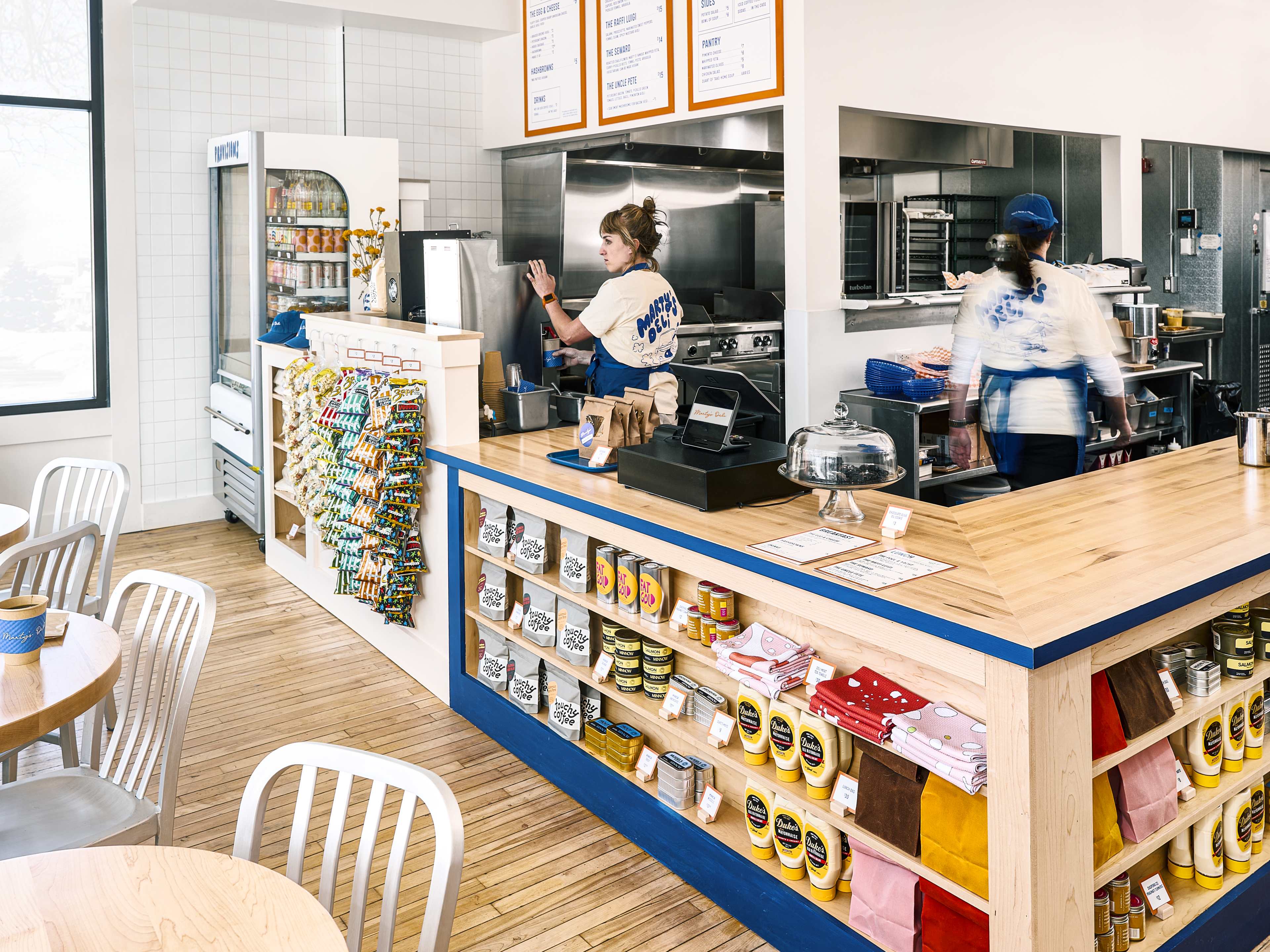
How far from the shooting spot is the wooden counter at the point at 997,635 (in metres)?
1.86

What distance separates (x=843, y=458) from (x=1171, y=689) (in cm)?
88

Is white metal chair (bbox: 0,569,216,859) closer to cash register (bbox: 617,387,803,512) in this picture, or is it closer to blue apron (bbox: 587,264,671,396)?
cash register (bbox: 617,387,803,512)

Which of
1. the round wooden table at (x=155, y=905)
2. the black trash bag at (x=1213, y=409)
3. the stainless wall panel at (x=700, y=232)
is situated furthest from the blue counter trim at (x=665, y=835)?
the black trash bag at (x=1213, y=409)

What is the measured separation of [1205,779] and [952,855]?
77cm

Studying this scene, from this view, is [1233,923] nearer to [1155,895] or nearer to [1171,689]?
[1155,895]

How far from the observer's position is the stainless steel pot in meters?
3.01

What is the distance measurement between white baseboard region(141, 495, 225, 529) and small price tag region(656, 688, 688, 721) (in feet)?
14.7

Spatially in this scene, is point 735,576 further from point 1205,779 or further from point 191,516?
point 191,516

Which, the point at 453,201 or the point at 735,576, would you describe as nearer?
the point at 735,576

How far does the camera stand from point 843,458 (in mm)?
2482

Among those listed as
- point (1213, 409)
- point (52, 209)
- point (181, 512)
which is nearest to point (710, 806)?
point (1213, 409)

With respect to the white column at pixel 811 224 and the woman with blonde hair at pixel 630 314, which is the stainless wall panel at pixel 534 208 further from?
the white column at pixel 811 224

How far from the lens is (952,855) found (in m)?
2.04

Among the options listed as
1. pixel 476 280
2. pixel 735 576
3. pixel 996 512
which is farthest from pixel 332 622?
pixel 996 512
